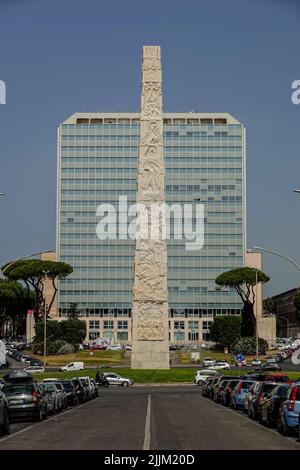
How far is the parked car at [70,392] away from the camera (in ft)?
150

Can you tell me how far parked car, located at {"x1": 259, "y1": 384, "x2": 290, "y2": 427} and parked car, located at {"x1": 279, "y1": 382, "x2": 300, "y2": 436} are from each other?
1709mm

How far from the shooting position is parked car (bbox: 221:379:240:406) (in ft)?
143

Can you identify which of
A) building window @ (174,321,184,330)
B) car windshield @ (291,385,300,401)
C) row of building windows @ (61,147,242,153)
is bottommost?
car windshield @ (291,385,300,401)

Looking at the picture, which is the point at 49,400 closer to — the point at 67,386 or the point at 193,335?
the point at 67,386

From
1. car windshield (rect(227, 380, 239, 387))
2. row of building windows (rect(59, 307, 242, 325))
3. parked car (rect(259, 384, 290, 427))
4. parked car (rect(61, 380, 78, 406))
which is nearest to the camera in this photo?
parked car (rect(259, 384, 290, 427))

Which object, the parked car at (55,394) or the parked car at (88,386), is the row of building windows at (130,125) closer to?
the parked car at (88,386)

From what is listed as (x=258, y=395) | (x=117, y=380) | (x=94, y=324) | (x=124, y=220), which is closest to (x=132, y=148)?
(x=124, y=220)

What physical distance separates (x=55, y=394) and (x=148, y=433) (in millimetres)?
15408

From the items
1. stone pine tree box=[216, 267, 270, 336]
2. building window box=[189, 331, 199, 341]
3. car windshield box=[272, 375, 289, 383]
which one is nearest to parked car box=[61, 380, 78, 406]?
car windshield box=[272, 375, 289, 383]

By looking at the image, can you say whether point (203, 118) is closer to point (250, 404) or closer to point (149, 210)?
point (149, 210)

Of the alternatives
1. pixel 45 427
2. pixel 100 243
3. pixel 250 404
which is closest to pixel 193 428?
pixel 45 427

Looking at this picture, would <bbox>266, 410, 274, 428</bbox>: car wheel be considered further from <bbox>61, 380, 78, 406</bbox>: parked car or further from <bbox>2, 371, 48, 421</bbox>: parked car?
<bbox>61, 380, 78, 406</bbox>: parked car
